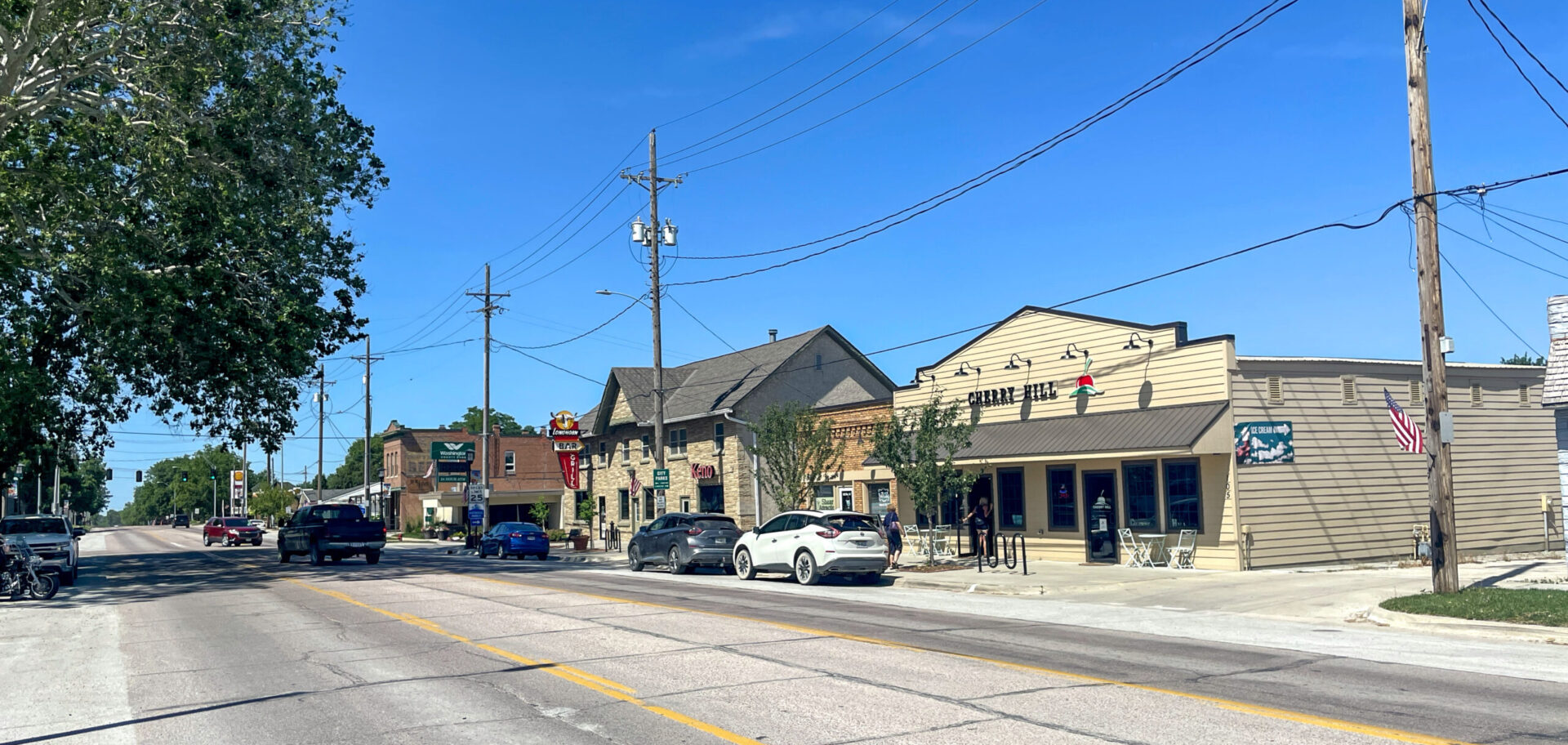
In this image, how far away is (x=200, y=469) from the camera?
170 m

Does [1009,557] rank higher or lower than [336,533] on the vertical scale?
lower

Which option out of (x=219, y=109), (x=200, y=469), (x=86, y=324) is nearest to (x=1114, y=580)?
(x=219, y=109)

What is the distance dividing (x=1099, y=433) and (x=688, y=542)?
1039 cm

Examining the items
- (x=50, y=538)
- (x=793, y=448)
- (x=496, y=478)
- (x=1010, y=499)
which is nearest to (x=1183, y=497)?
(x=1010, y=499)

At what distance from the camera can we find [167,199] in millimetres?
25875

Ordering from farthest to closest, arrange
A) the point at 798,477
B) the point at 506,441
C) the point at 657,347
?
the point at 506,441
the point at 657,347
the point at 798,477

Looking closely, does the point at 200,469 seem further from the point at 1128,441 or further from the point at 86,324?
the point at 1128,441

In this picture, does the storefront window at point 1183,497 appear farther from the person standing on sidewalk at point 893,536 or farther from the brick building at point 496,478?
the brick building at point 496,478

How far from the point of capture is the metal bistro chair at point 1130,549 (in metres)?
24.6

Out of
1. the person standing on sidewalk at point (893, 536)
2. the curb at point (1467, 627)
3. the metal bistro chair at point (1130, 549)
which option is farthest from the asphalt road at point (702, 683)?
the metal bistro chair at point (1130, 549)

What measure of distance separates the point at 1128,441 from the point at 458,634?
15.5m

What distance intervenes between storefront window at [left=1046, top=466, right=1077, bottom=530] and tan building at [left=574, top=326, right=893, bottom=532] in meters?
14.3

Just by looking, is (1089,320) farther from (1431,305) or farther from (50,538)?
(50,538)

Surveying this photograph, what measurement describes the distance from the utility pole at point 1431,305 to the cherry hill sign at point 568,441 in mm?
38600
